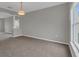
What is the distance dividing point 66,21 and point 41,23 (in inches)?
63.4

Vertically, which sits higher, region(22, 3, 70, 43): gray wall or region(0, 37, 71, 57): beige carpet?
region(22, 3, 70, 43): gray wall

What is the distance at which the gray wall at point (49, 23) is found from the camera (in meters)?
5.18

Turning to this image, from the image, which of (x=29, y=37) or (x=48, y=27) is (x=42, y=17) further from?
(x=29, y=37)

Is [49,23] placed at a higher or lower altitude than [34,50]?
higher

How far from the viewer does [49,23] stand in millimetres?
6078

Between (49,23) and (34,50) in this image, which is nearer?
(34,50)

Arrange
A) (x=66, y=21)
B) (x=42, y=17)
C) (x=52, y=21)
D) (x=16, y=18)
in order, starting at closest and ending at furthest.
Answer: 1. (x=66, y=21)
2. (x=52, y=21)
3. (x=42, y=17)
4. (x=16, y=18)

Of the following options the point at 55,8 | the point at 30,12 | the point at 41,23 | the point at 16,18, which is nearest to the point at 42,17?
the point at 41,23

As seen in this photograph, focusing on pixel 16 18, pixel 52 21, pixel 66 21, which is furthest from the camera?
pixel 16 18

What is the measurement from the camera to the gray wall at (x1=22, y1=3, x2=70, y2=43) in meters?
5.18

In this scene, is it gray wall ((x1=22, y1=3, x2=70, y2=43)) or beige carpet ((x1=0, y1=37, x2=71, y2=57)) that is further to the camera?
gray wall ((x1=22, y1=3, x2=70, y2=43))

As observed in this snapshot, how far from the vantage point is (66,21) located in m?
5.16

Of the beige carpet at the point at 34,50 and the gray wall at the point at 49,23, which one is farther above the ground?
the gray wall at the point at 49,23

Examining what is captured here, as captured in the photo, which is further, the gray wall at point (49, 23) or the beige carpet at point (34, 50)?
the gray wall at point (49, 23)
